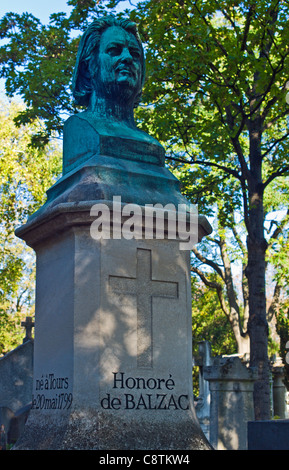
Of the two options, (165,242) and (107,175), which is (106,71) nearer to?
(107,175)

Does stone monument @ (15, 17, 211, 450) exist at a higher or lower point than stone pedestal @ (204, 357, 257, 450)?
higher

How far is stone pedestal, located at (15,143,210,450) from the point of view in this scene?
177 inches

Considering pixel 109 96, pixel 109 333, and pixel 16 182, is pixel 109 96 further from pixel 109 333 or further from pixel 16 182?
pixel 16 182

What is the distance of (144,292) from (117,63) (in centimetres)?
220

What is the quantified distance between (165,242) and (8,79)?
13.9 metres

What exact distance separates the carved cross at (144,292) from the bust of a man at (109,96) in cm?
107

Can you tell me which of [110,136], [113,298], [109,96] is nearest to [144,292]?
[113,298]

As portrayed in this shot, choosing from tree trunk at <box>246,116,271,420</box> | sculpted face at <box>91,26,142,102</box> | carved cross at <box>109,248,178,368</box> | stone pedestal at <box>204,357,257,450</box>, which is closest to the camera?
carved cross at <box>109,248,178,368</box>

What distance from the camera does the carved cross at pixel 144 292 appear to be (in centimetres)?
482

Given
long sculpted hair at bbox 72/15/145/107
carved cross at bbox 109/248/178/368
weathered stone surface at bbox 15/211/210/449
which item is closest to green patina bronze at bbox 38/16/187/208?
long sculpted hair at bbox 72/15/145/107

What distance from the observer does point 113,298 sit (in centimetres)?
478

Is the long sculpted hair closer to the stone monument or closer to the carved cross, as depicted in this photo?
the stone monument

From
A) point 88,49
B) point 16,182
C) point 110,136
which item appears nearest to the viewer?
point 110,136

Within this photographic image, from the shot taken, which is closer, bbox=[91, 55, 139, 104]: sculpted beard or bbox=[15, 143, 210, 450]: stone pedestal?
bbox=[15, 143, 210, 450]: stone pedestal
